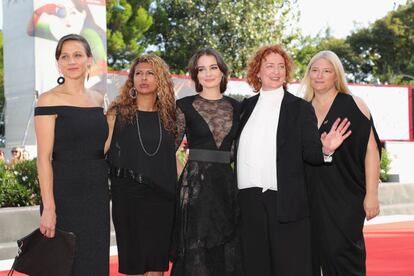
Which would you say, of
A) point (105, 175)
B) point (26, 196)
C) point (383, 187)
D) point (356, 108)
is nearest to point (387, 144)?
point (383, 187)

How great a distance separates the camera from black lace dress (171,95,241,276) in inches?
177

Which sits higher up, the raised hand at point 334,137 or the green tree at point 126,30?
the green tree at point 126,30

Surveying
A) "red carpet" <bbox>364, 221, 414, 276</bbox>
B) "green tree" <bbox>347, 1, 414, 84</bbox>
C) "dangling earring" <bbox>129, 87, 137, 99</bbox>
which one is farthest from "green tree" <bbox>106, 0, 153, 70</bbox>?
"dangling earring" <bbox>129, 87, 137, 99</bbox>

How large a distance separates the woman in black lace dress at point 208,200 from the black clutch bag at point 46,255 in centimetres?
92

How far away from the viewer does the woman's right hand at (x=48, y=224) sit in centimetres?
391

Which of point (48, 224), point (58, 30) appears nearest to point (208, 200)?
point (48, 224)

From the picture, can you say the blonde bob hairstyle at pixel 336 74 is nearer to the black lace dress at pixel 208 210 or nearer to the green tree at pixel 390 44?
the black lace dress at pixel 208 210

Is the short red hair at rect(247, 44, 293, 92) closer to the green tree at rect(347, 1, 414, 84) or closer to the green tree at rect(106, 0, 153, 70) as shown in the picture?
the green tree at rect(106, 0, 153, 70)

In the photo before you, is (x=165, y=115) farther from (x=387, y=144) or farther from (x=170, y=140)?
(x=387, y=144)

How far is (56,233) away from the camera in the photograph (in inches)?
154

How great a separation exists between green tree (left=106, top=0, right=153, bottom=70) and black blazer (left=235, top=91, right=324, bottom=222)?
33951mm

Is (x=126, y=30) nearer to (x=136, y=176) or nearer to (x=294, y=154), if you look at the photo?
(x=136, y=176)

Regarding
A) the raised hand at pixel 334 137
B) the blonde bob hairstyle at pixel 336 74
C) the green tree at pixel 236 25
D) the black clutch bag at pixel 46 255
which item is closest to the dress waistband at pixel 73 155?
the black clutch bag at pixel 46 255

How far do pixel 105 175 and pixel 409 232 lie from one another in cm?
732
